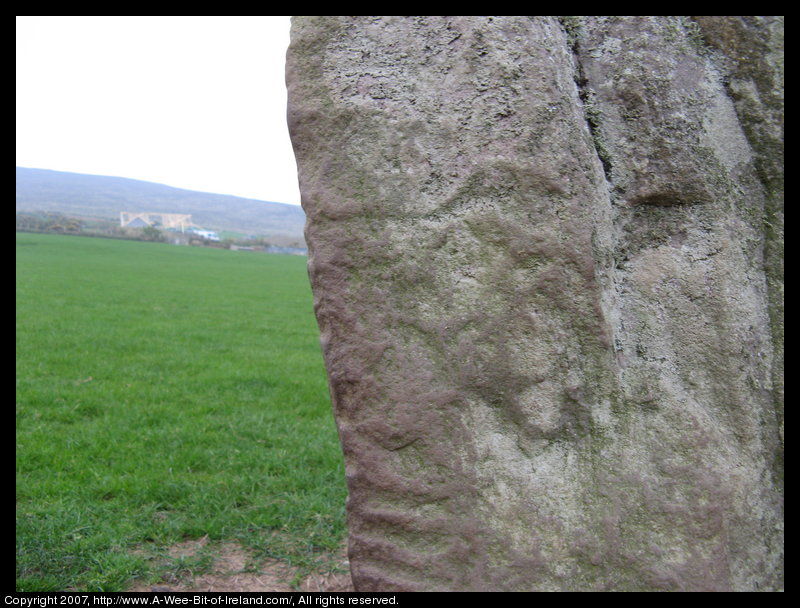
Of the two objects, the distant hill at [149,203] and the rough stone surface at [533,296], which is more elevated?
the distant hill at [149,203]

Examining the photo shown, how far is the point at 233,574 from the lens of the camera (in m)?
3.05

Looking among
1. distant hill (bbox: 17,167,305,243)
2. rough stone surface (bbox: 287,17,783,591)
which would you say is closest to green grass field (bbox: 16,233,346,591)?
rough stone surface (bbox: 287,17,783,591)

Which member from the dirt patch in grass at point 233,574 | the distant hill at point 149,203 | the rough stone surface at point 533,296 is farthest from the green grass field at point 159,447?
the distant hill at point 149,203

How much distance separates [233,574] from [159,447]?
1.67 m

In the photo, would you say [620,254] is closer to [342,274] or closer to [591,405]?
[591,405]

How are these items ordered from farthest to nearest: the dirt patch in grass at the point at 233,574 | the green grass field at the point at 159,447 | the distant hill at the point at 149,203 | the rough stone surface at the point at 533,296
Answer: the distant hill at the point at 149,203 < the green grass field at the point at 159,447 < the dirt patch in grass at the point at 233,574 < the rough stone surface at the point at 533,296

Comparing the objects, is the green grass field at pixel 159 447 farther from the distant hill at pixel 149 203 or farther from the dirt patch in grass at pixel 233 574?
the distant hill at pixel 149 203

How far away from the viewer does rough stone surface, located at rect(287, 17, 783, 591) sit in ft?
6.31

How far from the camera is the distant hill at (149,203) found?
99.9m

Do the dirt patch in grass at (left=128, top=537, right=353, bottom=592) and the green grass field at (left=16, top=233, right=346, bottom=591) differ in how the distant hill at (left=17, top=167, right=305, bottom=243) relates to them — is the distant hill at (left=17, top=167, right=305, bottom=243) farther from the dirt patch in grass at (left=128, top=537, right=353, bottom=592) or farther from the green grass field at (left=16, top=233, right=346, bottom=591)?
the dirt patch in grass at (left=128, top=537, right=353, bottom=592)

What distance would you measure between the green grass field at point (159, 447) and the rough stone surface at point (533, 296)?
157 cm

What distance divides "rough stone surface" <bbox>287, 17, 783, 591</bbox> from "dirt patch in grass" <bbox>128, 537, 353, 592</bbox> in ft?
3.73

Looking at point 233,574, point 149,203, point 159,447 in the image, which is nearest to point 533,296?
point 233,574

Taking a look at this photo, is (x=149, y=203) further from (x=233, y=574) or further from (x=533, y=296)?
(x=533, y=296)
